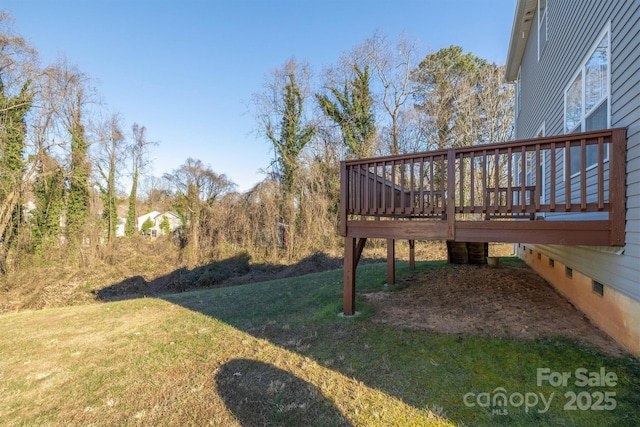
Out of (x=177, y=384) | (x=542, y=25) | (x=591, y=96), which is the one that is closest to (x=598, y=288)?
(x=591, y=96)

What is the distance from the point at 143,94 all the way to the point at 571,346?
14872 millimetres

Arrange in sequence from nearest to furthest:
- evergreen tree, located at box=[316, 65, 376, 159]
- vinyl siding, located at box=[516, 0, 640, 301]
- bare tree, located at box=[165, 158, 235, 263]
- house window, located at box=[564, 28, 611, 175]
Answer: vinyl siding, located at box=[516, 0, 640, 301] < house window, located at box=[564, 28, 611, 175] < bare tree, located at box=[165, 158, 235, 263] < evergreen tree, located at box=[316, 65, 376, 159]

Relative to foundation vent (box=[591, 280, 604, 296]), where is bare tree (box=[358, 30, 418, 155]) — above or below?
above

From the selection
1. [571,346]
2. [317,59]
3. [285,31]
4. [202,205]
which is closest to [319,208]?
[202,205]

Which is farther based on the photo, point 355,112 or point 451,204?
point 355,112

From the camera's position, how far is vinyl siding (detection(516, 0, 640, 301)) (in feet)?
9.75

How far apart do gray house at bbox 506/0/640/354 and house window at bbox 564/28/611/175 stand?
1cm

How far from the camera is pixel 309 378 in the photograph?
3049 millimetres

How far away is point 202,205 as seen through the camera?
599 inches

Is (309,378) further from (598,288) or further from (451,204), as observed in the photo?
(598,288)

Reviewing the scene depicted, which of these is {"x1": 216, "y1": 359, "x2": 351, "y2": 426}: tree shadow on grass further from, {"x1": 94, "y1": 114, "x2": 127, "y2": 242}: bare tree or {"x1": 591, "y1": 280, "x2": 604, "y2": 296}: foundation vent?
{"x1": 94, "y1": 114, "x2": 127, "y2": 242}: bare tree

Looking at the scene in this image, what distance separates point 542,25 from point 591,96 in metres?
3.90

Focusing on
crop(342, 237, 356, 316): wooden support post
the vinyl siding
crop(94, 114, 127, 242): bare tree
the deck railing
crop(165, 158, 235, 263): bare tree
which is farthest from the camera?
crop(94, 114, 127, 242): bare tree

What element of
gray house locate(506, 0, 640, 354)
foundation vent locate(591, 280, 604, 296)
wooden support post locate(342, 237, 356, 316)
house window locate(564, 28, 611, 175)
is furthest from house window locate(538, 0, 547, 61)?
wooden support post locate(342, 237, 356, 316)
